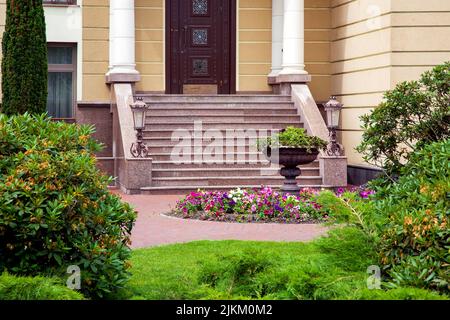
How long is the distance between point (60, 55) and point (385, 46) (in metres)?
7.94

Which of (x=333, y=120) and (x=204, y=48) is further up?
(x=204, y=48)

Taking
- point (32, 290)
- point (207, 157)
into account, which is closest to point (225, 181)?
point (207, 157)

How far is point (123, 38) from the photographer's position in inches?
846

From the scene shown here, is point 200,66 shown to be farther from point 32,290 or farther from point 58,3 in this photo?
point 32,290

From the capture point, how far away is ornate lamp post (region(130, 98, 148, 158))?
18.9 meters

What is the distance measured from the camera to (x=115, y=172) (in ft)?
70.4

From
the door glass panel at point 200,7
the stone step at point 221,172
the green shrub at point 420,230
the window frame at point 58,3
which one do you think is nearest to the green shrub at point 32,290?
the green shrub at point 420,230

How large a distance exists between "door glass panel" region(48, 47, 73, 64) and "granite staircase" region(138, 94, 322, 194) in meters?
2.26

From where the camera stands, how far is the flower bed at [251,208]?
14.3 m

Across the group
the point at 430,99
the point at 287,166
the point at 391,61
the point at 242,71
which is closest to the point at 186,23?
the point at 242,71

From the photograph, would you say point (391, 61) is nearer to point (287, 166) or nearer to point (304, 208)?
point (287, 166)

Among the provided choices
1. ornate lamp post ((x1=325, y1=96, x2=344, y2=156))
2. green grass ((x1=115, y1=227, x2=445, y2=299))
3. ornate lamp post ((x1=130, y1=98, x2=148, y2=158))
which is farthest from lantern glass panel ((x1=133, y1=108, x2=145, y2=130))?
green grass ((x1=115, y1=227, x2=445, y2=299))

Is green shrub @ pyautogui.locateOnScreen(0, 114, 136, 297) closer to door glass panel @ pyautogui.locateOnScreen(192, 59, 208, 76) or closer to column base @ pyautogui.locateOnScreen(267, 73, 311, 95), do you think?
column base @ pyautogui.locateOnScreen(267, 73, 311, 95)

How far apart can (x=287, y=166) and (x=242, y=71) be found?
7039 mm
